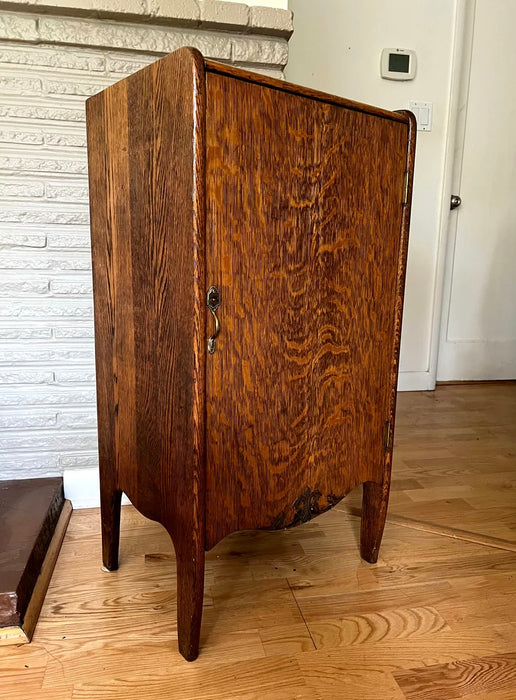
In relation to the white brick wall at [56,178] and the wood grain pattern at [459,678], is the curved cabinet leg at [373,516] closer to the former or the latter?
the wood grain pattern at [459,678]

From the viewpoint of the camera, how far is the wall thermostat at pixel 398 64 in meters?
2.26

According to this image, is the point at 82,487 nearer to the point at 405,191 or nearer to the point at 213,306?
the point at 213,306

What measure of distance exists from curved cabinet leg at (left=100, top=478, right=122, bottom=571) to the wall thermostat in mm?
2087

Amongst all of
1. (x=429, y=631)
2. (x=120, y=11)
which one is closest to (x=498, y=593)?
(x=429, y=631)

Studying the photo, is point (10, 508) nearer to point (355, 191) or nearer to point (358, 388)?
point (358, 388)

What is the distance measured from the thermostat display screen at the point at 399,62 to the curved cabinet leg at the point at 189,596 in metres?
2.22

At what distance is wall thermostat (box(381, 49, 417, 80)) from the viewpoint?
2.26 m

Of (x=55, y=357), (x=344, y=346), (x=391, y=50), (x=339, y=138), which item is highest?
(x=391, y=50)

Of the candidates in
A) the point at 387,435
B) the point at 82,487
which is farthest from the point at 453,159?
the point at 82,487

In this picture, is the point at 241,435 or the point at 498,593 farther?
the point at 498,593

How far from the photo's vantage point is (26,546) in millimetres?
1076

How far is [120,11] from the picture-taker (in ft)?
3.86

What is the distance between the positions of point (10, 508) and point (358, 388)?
858 mm

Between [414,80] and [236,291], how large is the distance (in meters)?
2.00
